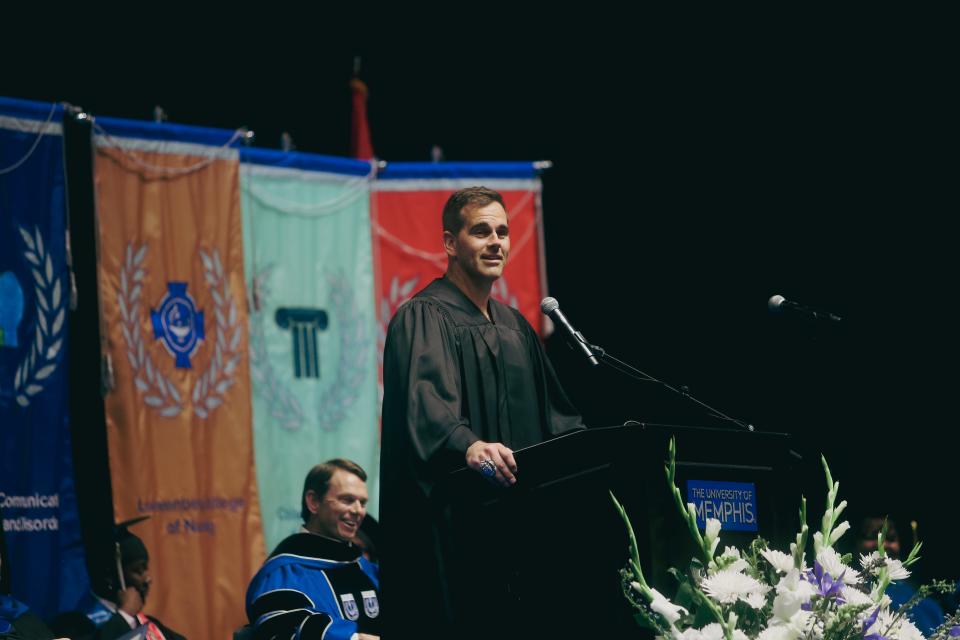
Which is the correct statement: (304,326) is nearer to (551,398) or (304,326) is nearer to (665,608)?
(551,398)

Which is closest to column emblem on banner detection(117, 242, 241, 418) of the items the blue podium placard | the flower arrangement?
the blue podium placard

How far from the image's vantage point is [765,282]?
662cm

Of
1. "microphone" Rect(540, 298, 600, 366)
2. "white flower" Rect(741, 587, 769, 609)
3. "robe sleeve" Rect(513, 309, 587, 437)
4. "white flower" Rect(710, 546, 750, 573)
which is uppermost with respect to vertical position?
"microphone" Rect(540, 298, 600, 366)

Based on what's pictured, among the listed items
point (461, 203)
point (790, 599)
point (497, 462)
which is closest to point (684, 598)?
point (790, 599)

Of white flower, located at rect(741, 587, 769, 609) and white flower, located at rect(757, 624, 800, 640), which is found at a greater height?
white flower, located at rect(741, 587, 769, 609)

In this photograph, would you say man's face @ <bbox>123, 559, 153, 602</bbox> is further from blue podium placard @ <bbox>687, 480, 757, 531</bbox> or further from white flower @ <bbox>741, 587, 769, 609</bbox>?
white flower @ <bbox>741, 587, 769, 609</bbox>

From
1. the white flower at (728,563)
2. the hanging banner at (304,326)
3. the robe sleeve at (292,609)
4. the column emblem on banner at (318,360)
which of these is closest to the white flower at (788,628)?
the white flower at (728,563)

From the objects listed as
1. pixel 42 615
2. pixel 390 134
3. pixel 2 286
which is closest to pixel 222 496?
pixel 42 615

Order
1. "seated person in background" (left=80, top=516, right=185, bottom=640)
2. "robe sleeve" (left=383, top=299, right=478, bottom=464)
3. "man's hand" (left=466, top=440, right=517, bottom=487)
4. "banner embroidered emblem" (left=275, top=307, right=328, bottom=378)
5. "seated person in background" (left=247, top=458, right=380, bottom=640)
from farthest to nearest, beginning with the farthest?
"banner embroidered emblem" (left=275, top=307, right=328, bottom=378)
"seated person in background" (left=80, top=516, right=185, bottom=640)
"seated person in background" (left=247, top=458, right=380, bottom=640)
"robe sleeve" (left=383, top=299, right=478, bottom=464)
"man's hand" (left=466, top=440, right=517, bottom=487)

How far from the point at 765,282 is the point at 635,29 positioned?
1565mm

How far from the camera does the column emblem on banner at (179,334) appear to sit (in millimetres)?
6035

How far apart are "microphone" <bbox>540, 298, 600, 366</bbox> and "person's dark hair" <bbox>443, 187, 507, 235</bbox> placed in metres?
0.39

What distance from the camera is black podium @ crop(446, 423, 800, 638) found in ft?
9.70

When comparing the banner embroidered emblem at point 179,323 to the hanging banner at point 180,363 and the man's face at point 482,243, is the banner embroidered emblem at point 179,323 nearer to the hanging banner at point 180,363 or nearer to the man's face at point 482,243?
the hanging banner at point 180,363
